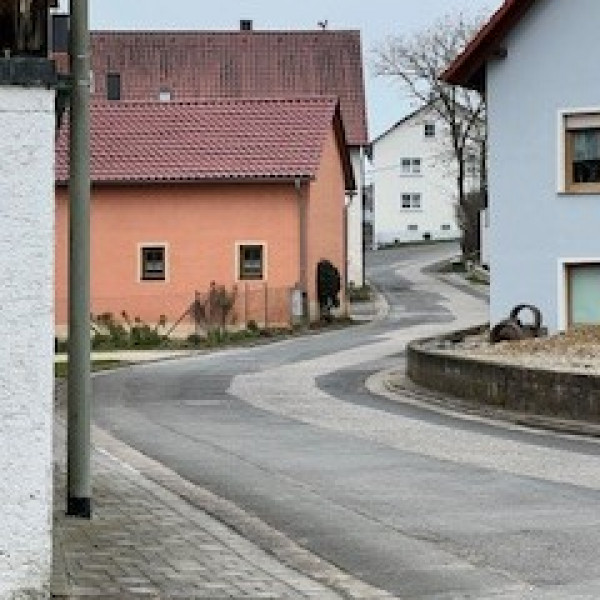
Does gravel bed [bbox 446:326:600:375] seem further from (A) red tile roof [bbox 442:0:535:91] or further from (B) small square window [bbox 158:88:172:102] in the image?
(B) small square window [bbox 158:88:172:102]

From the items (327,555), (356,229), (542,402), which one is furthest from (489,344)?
(356,229)

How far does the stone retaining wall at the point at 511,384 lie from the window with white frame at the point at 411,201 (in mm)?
85266

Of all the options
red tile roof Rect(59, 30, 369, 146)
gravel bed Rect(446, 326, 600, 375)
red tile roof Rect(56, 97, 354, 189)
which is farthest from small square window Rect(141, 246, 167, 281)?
red tile roof Rect(59, 30, 369, 146)

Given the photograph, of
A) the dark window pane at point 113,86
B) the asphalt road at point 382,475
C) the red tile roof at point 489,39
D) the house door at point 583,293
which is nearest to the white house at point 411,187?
the dark window pane at point 113,86

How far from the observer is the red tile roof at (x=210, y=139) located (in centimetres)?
4838

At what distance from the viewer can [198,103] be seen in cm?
5234

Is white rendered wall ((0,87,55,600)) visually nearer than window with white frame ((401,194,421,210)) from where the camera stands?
Yes

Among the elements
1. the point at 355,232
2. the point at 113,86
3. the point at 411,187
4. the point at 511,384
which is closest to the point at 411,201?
the point at 411,187

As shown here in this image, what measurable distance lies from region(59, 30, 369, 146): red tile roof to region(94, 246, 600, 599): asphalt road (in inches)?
1730

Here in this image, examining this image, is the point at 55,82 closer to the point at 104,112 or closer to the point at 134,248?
the point at 134,248

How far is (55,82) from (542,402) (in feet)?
45.5

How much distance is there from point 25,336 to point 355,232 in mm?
65138

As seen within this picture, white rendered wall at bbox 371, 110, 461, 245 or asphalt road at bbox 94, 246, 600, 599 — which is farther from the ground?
white rendered wall at bbox 371, 110, 461, 245

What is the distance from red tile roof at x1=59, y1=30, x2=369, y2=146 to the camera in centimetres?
7344
